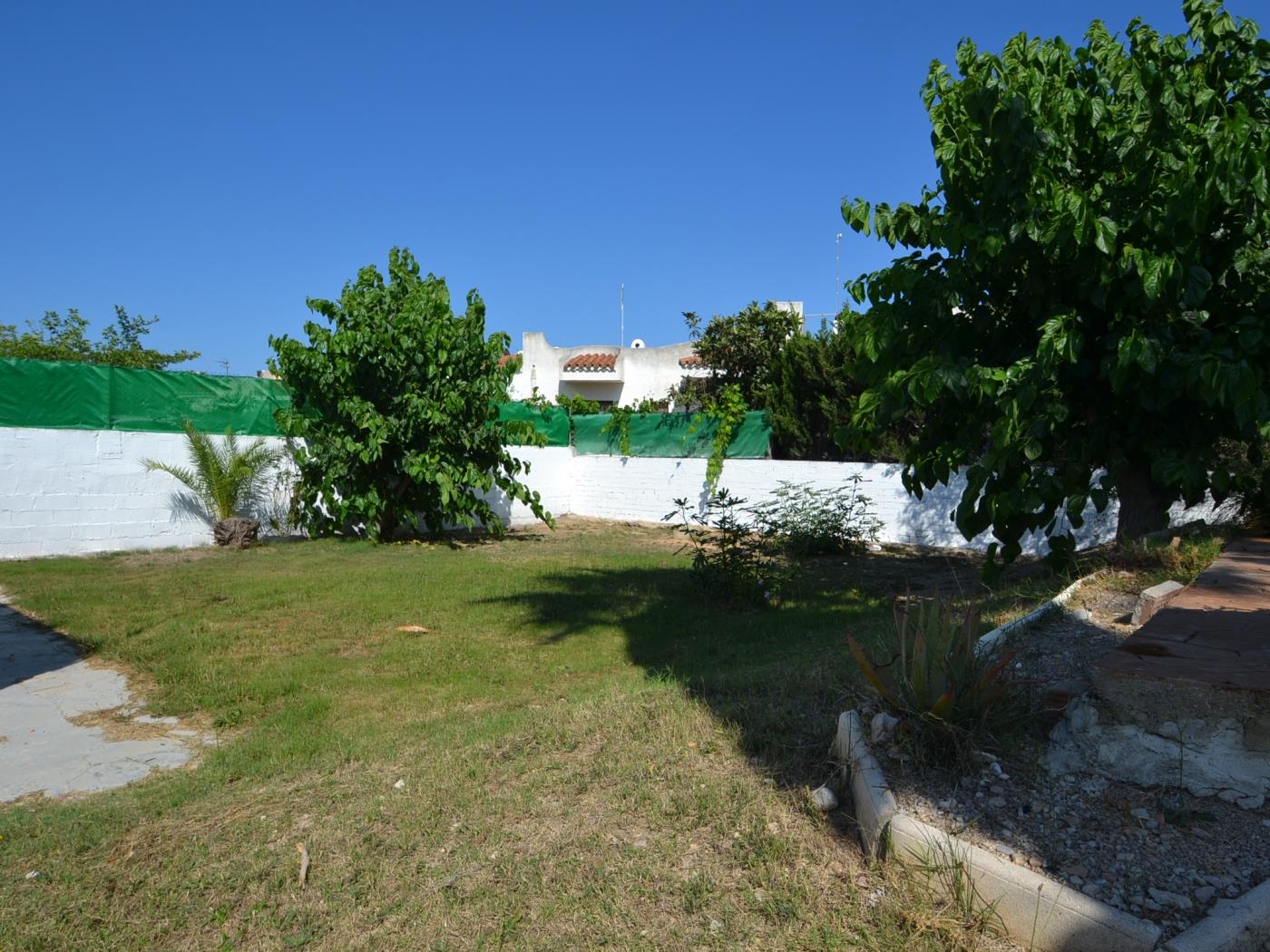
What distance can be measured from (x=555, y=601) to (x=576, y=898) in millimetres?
6001

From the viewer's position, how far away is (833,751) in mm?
3744

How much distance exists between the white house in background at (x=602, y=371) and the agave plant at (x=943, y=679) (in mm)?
26315

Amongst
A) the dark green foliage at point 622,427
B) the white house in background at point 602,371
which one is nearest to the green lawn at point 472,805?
the dark green foliage at point 622,427

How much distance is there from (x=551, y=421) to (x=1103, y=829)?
16134 mm

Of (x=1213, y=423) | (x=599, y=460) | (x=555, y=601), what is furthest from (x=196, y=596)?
(x=599, y=460)

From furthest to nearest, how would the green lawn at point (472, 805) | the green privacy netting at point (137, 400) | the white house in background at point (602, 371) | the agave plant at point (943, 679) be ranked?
the white house in background at point (602, 371) → the green privacy netting at point (137, 400) → the agave plant at point (943, 679) → the green lawn at point (472, 805)

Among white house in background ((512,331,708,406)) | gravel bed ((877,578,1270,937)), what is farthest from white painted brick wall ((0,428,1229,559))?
white house in background ((512,331,708,406))

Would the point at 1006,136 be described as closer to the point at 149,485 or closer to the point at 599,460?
the point at 149,485

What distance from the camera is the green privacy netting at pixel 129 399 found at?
1145 cm

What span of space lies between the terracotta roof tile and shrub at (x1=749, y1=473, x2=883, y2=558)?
1816 cm

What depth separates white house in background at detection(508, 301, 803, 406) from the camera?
31.5 m

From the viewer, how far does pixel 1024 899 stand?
264cm

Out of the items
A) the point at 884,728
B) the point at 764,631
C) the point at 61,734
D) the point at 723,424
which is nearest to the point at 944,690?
the point at 884,728

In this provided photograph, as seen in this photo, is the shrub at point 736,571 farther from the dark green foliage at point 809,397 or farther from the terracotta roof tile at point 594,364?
the terracotta roof tile at point 594,364
